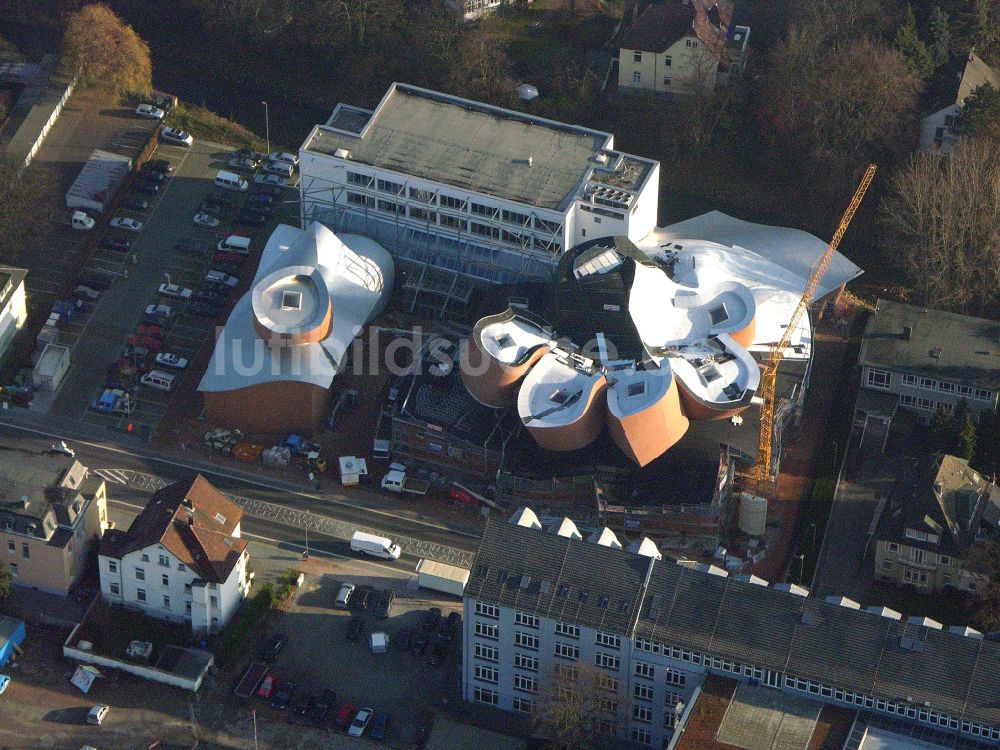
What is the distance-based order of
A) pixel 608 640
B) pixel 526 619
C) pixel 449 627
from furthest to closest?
pixel 449 627 < pixel 526 619 < pixel 608 640

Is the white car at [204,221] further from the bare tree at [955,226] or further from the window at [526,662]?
the window at [526,662]

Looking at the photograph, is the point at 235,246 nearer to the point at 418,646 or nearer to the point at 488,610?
the point at 418,646

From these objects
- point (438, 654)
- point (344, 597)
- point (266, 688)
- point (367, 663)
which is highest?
point (344, 597)

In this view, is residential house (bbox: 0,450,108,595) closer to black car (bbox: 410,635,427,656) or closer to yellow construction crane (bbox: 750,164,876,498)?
black car (bbox: 410,635,427,656)

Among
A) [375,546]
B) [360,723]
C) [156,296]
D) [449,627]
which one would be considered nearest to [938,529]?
[449,627]

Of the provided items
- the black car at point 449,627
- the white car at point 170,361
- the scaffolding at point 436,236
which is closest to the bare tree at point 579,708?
the black car at point 449,627

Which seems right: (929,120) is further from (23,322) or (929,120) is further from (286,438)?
(23,322)

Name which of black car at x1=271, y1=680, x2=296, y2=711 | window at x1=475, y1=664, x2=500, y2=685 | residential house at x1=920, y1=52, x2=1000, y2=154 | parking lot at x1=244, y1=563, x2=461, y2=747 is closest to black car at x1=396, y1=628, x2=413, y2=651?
parking lot at x1=244, y1=563, x2=461, y2=747

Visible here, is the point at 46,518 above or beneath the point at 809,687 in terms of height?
beneath

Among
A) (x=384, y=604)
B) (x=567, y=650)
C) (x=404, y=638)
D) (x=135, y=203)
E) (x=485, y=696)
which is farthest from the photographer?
(x=135, y=203)
